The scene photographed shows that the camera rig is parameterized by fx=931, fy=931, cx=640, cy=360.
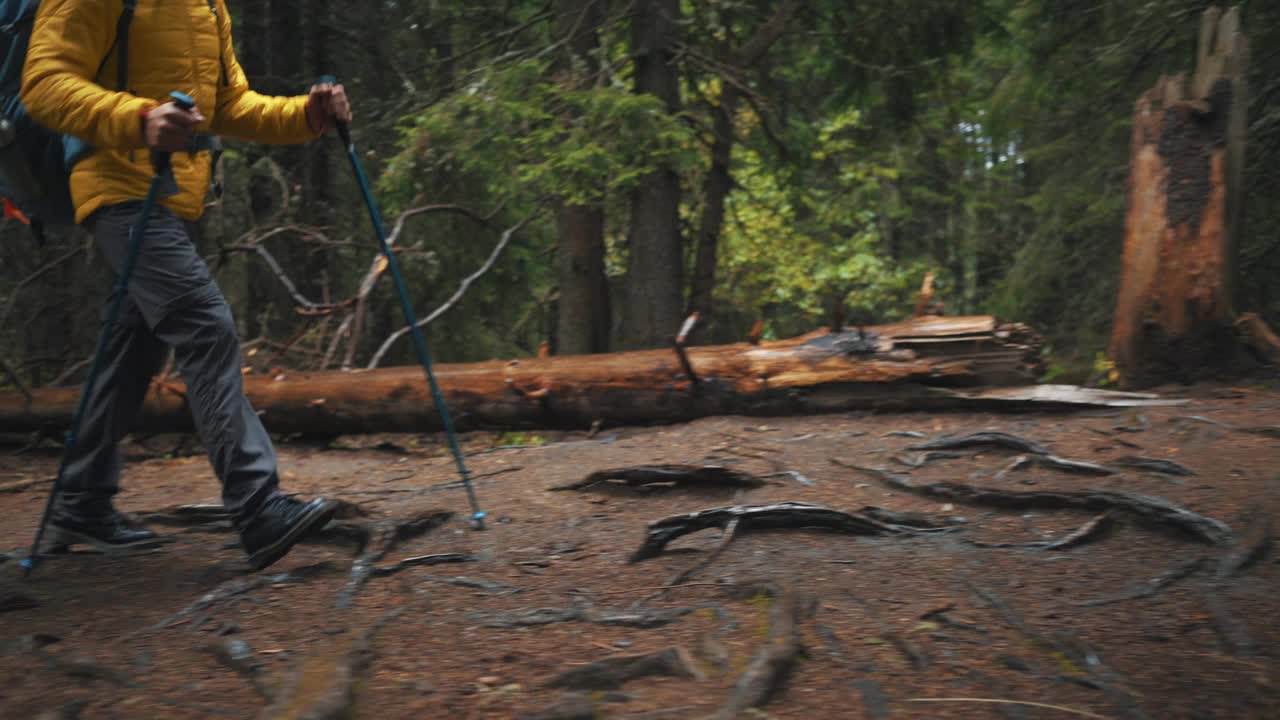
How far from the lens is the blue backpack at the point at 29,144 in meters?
3.28

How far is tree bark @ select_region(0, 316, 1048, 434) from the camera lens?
588 centimetres

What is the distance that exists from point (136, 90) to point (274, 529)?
1.66 meters

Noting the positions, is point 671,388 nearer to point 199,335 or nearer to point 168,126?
point 199,335

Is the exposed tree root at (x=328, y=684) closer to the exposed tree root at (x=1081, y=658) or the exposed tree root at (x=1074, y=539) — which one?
the exposed tree root at (x=1081, y=658)

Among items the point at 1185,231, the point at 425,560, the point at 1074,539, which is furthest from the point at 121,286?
the point at 1185,231

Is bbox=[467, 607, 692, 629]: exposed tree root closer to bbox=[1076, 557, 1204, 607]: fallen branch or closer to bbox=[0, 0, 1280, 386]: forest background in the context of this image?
bbox=[1076, 557, 1204, 607]: fallen branch

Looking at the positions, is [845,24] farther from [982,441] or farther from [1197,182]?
[982,441]

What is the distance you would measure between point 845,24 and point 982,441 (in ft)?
22.0

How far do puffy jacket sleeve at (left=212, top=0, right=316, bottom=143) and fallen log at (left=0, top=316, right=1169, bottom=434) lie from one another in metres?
3.01

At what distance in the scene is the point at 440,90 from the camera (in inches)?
344

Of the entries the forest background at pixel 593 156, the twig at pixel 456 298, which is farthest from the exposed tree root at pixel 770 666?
the twig at pixel 456 298

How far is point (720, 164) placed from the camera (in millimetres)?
10781

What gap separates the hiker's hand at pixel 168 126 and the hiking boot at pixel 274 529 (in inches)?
49.4

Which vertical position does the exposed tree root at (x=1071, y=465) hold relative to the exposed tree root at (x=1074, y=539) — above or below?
above
